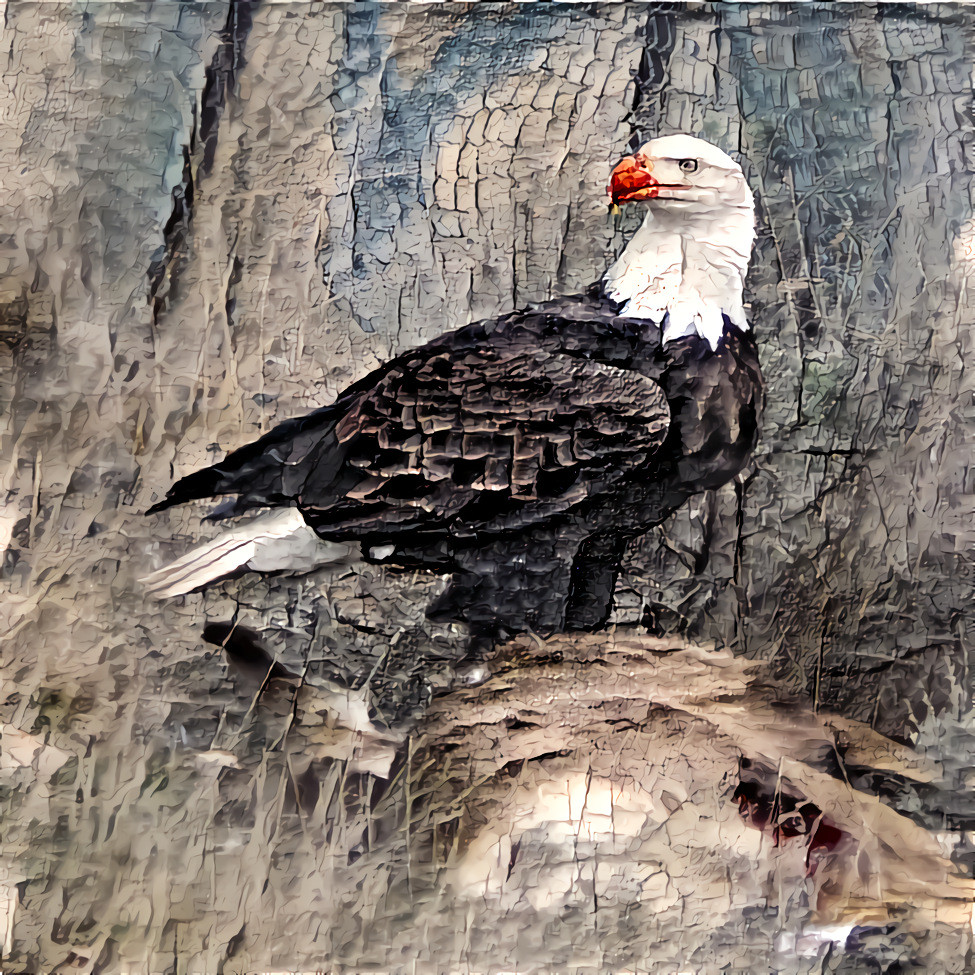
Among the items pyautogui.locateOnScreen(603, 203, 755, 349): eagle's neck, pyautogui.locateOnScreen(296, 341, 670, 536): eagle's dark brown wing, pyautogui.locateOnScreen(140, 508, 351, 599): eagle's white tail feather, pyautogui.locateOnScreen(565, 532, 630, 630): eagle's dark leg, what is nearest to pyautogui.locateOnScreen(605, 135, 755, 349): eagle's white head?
pyautogui.locateOnScreen(603, 203, 755, 349): eagle's neck

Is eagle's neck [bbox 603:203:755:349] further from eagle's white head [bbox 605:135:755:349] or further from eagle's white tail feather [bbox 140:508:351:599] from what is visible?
eagle's white tail feather [bbox 140:508:351:599]

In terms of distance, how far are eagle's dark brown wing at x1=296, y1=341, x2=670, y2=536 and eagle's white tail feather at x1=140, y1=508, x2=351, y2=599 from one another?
3 centimetres

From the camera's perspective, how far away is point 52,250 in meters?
1.11

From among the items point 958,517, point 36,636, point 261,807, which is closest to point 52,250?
point 36,636

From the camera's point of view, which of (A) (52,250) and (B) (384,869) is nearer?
(B) (384,869)

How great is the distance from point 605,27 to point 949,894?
1.23 m

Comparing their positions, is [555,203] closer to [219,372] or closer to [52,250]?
[219,372]

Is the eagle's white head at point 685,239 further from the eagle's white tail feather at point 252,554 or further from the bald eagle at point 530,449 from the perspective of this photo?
the eagle's white tail feather at point 252,554

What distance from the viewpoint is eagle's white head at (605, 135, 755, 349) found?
3.67 ft

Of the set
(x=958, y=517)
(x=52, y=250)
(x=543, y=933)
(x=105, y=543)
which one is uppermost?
(x=52, y=250)

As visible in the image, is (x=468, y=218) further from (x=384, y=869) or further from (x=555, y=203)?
(x=384, y=869)

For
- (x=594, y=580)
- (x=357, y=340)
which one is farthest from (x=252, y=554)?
(x=594, y=580)

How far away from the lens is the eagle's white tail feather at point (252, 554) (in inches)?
41.9

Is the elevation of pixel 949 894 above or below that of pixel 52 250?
below
